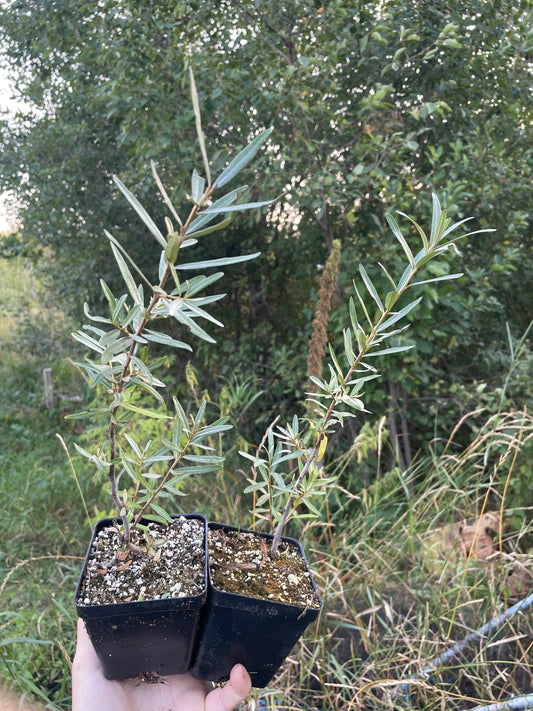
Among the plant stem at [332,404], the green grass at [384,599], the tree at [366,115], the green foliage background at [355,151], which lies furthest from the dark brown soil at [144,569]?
the tree at [366,115]

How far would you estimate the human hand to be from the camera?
97 centimetres

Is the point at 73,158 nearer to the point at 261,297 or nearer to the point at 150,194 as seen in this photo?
the point at 150,194

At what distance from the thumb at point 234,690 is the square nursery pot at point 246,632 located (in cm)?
2

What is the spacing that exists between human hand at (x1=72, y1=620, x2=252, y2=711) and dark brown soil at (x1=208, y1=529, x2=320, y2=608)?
188 millimetres

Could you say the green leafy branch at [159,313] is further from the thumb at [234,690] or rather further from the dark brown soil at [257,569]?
the thumb at [234,690]

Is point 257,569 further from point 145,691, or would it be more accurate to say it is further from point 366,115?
point 366,115

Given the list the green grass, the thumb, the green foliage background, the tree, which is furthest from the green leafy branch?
the tree

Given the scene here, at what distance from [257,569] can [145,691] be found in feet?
1.29

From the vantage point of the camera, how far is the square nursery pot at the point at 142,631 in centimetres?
82

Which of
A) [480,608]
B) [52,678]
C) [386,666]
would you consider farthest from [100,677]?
[480,608]

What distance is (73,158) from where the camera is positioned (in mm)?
3291

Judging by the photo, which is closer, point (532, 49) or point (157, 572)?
point (157, 572)

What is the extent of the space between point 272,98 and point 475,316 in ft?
4.31

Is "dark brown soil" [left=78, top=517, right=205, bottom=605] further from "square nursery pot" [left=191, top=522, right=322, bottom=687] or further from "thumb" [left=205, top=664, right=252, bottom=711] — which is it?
"thumb" [left=205, top=664, right=252, bottom=711]
